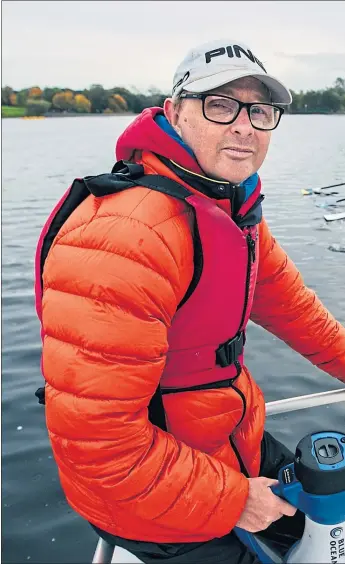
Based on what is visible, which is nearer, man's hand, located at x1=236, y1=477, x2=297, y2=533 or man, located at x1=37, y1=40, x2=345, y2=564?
man, located at x1=37, y1=40, x2=345, y2=564

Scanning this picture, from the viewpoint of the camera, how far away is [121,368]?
1.39m

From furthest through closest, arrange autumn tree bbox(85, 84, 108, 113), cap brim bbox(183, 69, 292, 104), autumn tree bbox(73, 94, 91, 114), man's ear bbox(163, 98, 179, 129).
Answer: autumn tree bbox(73, 94, 91, 114) < autumn tree bbox(85, 84, 108, 113) < man's ear bbox(163, 98, 179, 129) < cap brim bbox(183, 69, 292, 104)

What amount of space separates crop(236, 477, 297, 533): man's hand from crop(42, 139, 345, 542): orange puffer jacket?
2.1 inches

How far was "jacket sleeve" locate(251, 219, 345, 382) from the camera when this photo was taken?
7.72 ft

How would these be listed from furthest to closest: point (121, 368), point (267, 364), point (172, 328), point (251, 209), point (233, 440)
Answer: point (267, 364)
point (233, 440)
point (251, 209)
point (172, 328)
point (121, 368)

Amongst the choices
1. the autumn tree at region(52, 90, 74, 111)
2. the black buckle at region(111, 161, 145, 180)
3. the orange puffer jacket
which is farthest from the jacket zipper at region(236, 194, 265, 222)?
the autumn tree at region(52, 90, 74, 111)

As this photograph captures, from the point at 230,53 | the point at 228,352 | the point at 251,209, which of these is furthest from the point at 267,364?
the point at 230,53

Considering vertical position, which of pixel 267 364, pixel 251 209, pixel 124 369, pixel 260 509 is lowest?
pixel 267 364

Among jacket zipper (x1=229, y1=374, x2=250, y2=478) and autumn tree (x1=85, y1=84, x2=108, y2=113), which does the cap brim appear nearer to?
jacket zipper (x1=229, y1=374, x2=250, y2=478)

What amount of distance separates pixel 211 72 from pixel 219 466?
3.82 feet

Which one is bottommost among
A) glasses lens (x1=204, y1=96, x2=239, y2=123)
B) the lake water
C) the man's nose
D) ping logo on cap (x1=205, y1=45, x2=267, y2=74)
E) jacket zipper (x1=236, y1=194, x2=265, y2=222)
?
the lake water

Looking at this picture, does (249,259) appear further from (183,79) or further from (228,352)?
(183,79)

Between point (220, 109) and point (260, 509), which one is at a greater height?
point (220, 109)

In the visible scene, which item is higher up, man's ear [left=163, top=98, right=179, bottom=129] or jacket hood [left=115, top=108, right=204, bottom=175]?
man's ear [left=163, top=98, right=179, bottom=129]
